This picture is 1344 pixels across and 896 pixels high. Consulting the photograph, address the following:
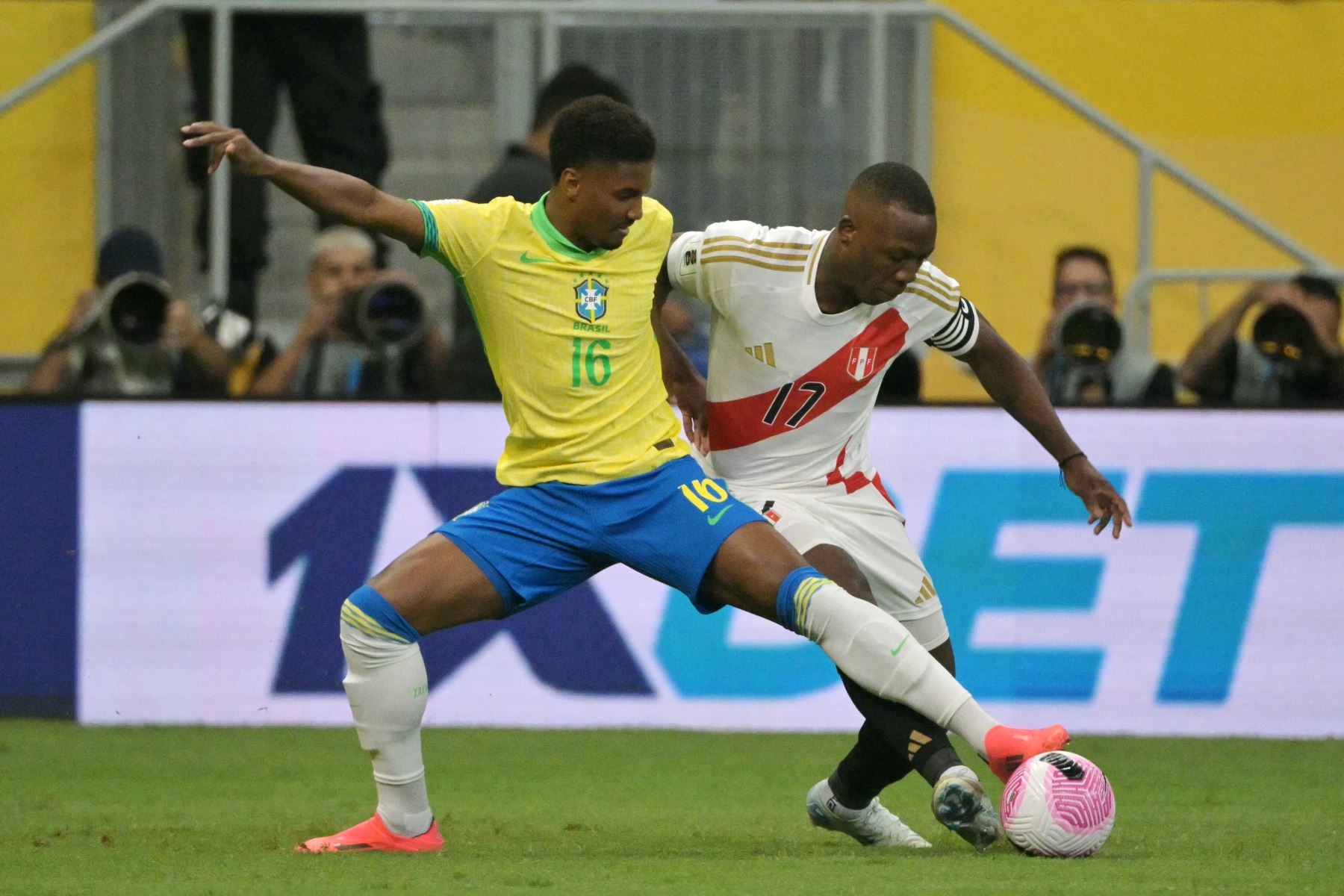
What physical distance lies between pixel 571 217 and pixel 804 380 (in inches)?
32.2

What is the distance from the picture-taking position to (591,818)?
6.19 m

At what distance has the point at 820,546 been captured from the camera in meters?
5.41

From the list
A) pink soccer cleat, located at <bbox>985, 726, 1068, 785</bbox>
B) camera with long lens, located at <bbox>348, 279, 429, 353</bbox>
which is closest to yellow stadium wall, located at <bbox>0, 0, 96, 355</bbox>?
camera with long lens, located at <bbox>348, 279, 429, 353</bbox>

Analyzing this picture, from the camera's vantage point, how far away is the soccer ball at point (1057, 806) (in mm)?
4785

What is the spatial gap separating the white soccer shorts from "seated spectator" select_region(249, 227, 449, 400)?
3.23 m

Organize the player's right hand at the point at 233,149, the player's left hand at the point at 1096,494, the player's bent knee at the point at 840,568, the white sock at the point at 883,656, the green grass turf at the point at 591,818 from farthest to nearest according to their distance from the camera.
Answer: the player's left hand at the point at 1096,494, the player's bent knee at the point at 840,568, the white sock at the point at 883,656, the player's right hand at the point at 233,149, the green grass turf at the point at 591,818

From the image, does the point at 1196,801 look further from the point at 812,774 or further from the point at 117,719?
the point at 117,719

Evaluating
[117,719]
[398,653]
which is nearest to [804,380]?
[398,653]

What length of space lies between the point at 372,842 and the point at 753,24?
514 cm

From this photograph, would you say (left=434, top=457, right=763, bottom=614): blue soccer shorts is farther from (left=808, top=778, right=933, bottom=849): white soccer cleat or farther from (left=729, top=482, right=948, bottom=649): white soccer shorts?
(left=808, top=778, right=933, bottom=849): white soccer cleat

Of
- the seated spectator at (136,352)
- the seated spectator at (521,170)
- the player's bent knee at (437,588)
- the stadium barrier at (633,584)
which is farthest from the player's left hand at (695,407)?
the seated spectator at (136,352)

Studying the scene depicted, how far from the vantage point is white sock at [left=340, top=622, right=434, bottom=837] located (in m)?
5.21

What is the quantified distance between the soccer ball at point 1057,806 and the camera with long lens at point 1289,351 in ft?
13.6

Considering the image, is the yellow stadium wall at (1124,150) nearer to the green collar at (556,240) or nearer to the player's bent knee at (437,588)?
the green collar at (556,240)
